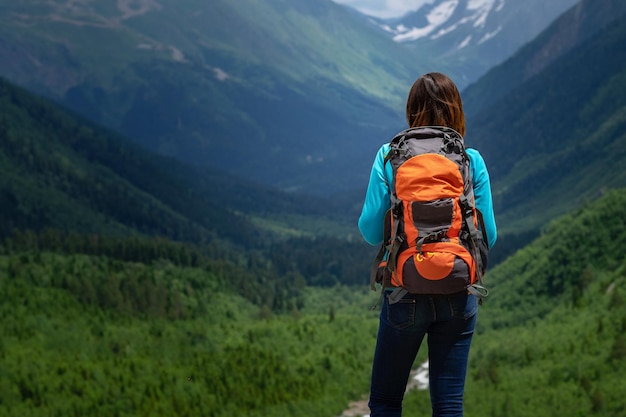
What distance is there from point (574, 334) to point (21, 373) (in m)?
59.7

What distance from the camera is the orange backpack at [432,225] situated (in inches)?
412

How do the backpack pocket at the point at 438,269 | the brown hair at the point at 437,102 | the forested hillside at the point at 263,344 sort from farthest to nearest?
the forested hillside at the point at 263,344, the brown hair at the point at 437,102, the backpack pocket at the point at 438,269

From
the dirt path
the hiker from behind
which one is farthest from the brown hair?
the dirt path

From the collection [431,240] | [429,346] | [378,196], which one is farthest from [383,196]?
[429,346]

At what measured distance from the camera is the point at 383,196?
36.4 ft

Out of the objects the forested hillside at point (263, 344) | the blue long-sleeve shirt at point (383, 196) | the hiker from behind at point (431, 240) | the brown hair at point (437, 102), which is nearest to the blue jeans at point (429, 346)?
the hiker from behind at point (431, 240)

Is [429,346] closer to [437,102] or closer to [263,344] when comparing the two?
[437,102]

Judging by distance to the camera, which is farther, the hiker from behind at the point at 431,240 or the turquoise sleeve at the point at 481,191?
the turquoise sleeve at the point at 481,191

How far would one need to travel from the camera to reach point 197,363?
97.4m

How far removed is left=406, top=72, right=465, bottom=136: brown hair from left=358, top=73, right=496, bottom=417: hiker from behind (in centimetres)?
1

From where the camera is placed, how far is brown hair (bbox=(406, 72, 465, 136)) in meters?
11.4

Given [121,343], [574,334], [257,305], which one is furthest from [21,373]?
[257,305]

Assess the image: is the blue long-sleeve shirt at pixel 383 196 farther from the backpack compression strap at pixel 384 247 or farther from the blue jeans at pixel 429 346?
the blue jeans at pixel 429 346

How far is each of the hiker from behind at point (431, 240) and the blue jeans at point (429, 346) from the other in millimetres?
14
